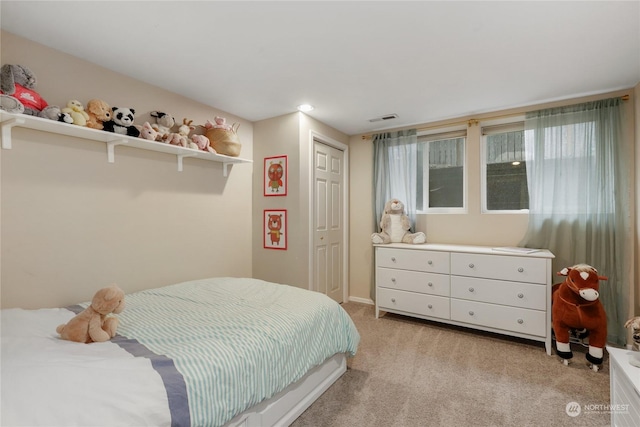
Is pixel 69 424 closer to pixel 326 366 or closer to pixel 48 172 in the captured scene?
pixel 326 366

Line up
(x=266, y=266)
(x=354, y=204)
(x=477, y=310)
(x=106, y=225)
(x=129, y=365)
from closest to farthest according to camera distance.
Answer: (x=129, y=365) → (x=106, y=225) → (x=477, y=310) → (x=266, y=266) → (x=354, y=204)

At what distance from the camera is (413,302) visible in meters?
3.23

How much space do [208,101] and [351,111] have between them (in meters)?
1.50

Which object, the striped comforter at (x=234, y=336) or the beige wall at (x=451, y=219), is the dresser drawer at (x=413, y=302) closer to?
the beige wall at (x=451, y=219)

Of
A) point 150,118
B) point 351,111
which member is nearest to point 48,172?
point 150,118

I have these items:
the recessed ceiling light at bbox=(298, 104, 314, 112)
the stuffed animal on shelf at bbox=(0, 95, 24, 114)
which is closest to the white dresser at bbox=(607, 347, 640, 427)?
the recessed ceiling light at bbox=(298, 104, 314, 112)

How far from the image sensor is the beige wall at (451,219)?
3133 millimetres

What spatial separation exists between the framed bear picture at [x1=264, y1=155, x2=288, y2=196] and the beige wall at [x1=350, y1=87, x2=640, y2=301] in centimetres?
125

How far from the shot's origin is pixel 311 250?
3.36 metres

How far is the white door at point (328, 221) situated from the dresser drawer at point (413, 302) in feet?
2.30

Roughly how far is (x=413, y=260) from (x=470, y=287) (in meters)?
0.60

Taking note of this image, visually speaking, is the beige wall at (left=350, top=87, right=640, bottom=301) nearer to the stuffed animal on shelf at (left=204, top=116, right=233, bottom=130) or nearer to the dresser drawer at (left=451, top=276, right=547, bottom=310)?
the dresser drawer at (left=451, top=276, right=547, bottom=310)

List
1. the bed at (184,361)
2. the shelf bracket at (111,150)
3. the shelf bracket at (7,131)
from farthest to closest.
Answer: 1. the shelf bracket at (111,150)
2. the shelf bracket at (7,131)
3. the bed at (184,361)

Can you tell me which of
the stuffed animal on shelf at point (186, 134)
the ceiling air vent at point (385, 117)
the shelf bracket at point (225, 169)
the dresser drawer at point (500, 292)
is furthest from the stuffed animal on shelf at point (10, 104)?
the dresser drawer at point (500, 292)
